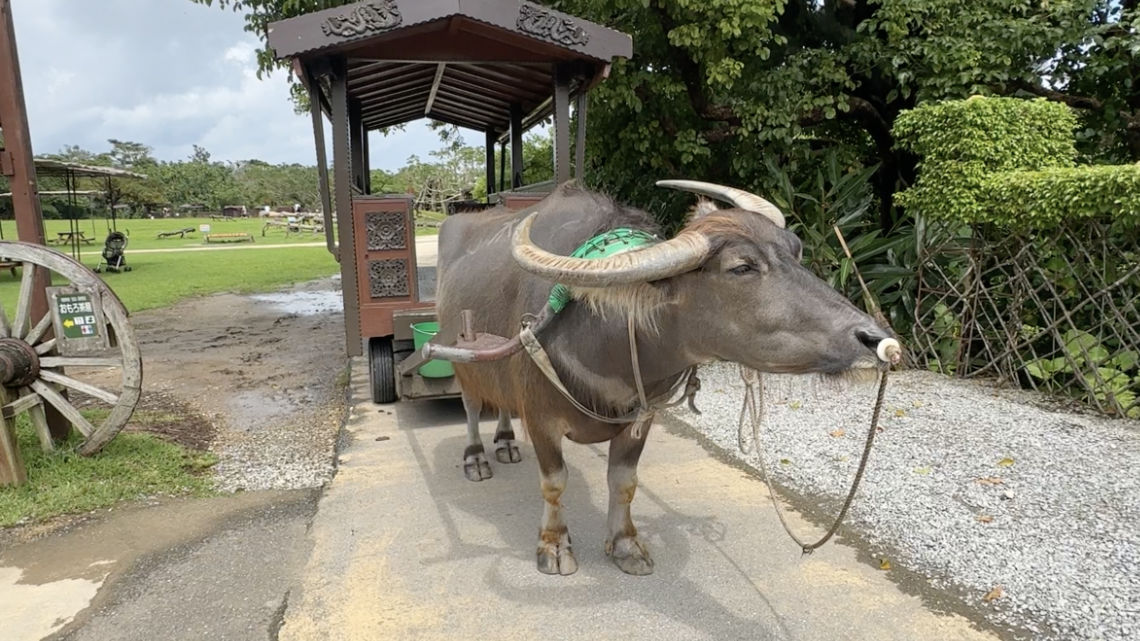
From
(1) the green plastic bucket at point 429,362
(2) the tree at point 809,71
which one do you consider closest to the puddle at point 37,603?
(1) the green plastic bucket at point 429,362

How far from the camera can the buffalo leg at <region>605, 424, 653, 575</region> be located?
9.07 feet

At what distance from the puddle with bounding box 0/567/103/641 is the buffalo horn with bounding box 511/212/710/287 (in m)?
2.32

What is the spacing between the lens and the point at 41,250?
3.71 meters

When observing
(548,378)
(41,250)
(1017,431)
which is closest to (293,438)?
(41,250)

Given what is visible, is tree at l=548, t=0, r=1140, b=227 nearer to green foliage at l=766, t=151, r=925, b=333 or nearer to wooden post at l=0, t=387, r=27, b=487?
green foliage at l=766, t=151, r=925, b=333

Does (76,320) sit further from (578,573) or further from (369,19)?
(578,573)

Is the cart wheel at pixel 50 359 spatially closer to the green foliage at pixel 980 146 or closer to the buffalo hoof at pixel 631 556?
the buffalo hoof at pixel 631 556

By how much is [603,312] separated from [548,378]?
388 millimetres

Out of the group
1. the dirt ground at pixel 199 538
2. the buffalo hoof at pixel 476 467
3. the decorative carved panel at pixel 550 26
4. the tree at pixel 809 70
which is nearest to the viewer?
the dirt ground at pixel 199 538

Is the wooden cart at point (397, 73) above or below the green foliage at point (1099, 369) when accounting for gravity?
above

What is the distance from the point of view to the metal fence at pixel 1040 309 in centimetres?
466

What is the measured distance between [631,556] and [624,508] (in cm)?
20

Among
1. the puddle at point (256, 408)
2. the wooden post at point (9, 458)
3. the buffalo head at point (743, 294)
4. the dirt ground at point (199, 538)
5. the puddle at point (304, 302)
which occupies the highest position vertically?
the buffalo head at point (743, 294)

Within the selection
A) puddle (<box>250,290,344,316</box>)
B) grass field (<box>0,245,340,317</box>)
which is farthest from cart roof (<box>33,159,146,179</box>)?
puddle (<box>250,290,344,316</box>)
